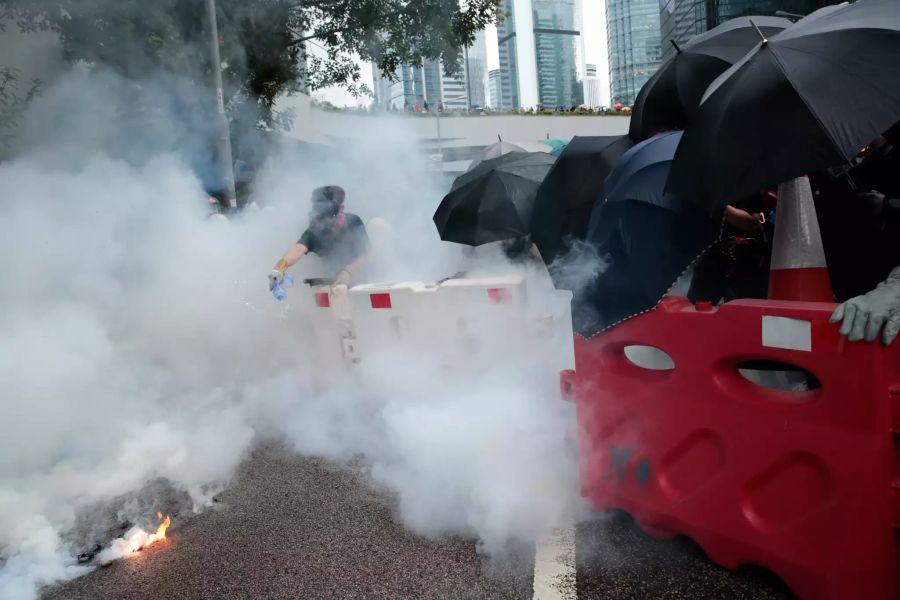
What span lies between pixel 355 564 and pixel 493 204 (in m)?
3.26

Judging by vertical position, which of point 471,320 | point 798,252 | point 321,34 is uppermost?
point 321,34

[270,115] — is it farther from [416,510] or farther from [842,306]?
[842,306]

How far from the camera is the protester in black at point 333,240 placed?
5133mm

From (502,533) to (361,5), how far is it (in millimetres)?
9663

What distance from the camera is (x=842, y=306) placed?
2.00 meters

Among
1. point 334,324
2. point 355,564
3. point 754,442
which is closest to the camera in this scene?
point 754,442

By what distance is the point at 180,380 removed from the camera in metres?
5.04

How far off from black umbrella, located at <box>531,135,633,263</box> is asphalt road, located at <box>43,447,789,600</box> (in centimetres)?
173

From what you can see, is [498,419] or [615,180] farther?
[498,419]

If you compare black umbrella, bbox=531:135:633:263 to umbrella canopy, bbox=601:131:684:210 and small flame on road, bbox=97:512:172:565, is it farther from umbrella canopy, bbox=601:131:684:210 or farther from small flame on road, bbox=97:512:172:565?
small flame on road, bbox=97:512:172:565

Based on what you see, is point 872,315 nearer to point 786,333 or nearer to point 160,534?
point 786,333

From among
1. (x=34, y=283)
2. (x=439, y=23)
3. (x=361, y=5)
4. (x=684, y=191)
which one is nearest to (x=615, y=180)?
(x=684, y=191)

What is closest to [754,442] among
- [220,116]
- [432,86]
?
[220,116]

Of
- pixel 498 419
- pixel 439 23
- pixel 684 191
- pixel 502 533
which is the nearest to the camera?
pixel 684 191
